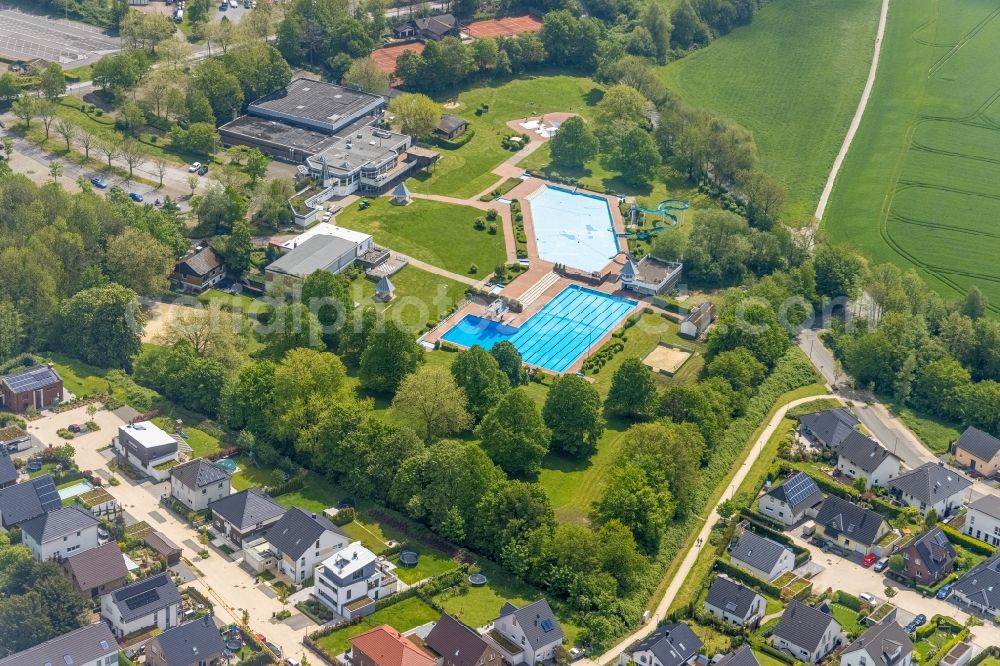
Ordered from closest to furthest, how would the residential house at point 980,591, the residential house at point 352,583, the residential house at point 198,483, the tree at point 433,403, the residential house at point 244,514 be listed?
the residential house at point 352,583
the residential house at point 980,591
the residential house at point 244,514
the residential house at point 198,483
the tree at point 433,403

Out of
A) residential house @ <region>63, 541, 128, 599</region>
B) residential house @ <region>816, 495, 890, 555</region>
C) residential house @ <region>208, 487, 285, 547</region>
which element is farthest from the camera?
residential house @ <region>816, 495, 890, 555</region>

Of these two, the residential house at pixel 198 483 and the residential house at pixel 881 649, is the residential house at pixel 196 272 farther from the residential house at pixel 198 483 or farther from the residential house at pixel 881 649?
the residential house at pixel 881 649

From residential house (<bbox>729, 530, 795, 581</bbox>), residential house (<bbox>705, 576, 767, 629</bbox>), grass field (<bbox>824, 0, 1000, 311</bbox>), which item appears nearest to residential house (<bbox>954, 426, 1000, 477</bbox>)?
residential house (<bbox>729, 530, 795, 581</bbox>)

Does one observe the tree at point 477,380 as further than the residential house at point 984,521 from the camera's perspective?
Yes

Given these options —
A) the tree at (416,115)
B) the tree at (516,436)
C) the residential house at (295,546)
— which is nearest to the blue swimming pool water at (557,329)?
the tree at (516,436)

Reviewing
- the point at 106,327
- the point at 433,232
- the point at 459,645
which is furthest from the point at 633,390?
the point at 106,327

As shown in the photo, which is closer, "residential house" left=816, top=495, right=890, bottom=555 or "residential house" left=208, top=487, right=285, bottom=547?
"residential house" left=208, top=487, right=285, bottom=547

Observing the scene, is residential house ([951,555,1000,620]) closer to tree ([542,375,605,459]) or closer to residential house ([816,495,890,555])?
residential house ([816,495,890,555])
